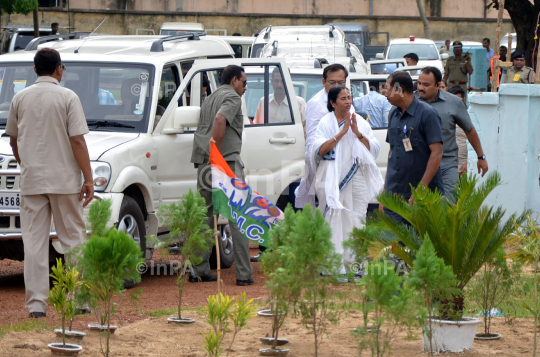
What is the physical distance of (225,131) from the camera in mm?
Answer: 7430

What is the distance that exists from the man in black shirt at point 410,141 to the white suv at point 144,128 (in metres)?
1.99

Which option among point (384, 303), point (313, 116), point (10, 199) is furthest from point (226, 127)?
point (384, 303)

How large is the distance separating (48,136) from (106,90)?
77.9 inches

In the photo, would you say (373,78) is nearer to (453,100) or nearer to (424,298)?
(453,100)

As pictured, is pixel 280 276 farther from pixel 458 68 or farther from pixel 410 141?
pixel 458 68

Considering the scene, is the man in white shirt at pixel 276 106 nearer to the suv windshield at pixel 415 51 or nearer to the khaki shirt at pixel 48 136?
the khaki shirt at pixel 48 136

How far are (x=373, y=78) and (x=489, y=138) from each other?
1.73 m

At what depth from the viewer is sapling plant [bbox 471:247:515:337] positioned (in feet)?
17.6

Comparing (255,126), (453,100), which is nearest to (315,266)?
(453,100)

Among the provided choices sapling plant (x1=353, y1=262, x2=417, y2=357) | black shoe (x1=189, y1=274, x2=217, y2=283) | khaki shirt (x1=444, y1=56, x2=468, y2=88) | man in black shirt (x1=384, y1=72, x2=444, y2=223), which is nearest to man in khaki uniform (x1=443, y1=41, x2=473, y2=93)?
khaki shirt (x1=444, y1=56, x2=468, y2=88)

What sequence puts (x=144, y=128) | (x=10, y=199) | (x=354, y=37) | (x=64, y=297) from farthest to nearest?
(x=354, y=37)
(x=144, y=128)
(x=10, y=199)
(x=64, y=297)

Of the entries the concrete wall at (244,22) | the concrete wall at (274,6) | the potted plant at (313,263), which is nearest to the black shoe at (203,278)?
the potted plant at (313,263)

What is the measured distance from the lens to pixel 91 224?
16.9 feet

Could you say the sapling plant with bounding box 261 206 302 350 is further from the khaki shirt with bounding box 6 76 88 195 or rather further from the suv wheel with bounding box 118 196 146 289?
the suv wheel with bounding box 118 196 146 289
